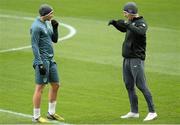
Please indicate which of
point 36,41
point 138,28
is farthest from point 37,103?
point 138,28

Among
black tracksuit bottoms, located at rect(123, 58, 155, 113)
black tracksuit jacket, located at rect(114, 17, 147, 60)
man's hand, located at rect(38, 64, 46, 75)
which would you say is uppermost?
black tracksuit jacket, located at rect(114, 17, 147, 60)

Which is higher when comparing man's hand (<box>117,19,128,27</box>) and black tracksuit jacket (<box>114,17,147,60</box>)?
man's hand (<box>117,19,128,27</box>)

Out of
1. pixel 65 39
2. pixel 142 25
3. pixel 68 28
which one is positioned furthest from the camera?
pixel 68 28

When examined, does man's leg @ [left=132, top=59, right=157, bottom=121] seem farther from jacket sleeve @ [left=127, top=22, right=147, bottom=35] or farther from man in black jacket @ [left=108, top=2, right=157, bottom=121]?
jacket sleeve @ [left=127, top=22, right=147, bottom=35]

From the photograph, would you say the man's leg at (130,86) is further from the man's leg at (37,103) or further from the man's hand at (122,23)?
the man's leg at (37,103)

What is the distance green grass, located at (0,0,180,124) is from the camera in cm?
1726

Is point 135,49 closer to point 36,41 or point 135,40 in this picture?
point 135,40


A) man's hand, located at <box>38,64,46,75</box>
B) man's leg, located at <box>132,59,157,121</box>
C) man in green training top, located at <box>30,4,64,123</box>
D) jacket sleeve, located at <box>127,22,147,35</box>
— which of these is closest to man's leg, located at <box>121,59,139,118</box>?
man's leg, located at <box>132,59,157,121</box>

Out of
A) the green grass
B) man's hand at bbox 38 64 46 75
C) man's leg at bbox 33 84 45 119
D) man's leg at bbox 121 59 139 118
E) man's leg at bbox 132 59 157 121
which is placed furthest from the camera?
the green grass

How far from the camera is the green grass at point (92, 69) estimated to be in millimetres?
17259

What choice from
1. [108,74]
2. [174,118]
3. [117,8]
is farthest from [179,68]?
[117,8]

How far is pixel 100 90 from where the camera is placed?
19703 millimetres

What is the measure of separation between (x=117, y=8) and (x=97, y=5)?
1458mm

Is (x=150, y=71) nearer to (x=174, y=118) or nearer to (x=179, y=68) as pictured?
(x=179, y=68)
